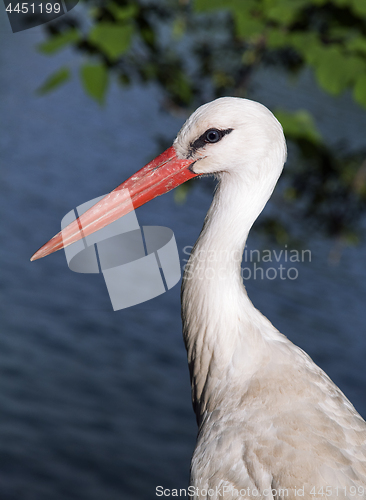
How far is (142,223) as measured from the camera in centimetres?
903

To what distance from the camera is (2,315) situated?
6.85m

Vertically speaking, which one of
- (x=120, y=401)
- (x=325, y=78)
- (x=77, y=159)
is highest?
(x=325, y=78)

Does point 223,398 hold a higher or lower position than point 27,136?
higher

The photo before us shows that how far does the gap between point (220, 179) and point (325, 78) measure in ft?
1.97

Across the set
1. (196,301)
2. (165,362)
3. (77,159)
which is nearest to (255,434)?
(196,301)

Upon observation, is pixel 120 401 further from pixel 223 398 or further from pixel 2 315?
pixel 223 398

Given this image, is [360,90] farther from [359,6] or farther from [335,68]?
[359,6]

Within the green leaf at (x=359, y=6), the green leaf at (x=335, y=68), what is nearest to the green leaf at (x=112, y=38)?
the green leaf at (x=335, y=68)

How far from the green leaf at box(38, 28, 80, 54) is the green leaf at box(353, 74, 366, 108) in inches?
50.5

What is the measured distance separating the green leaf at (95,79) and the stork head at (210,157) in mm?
390

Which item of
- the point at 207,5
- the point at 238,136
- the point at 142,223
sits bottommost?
the point at 142,223

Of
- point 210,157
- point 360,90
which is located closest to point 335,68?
point 360,90

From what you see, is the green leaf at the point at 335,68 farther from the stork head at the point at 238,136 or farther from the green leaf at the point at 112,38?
the green leaf at the point at 112,38

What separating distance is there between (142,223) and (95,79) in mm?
6381
